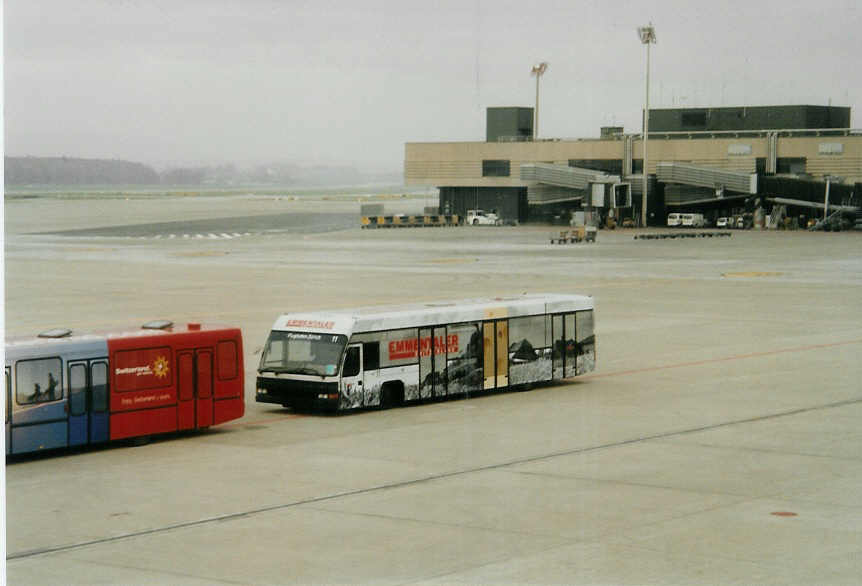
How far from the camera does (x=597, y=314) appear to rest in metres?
54.9

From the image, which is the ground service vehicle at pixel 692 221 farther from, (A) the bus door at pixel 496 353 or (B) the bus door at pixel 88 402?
(B) the bus door at pixel 88 402

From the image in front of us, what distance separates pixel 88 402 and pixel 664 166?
399 feet

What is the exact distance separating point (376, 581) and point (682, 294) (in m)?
48.5

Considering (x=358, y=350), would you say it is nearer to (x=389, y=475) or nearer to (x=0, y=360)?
(x=389, y=475)

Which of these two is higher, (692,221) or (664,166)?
(664,166)

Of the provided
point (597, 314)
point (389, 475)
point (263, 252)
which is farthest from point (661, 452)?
point (263, 252)

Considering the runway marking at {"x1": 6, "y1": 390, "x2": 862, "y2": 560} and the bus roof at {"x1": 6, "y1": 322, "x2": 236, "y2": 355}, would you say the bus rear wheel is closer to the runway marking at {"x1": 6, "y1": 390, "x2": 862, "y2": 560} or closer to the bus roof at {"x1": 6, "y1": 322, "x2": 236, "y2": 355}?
the bus roof at {"x1": 6, "y1": 322, "x2": 236, "y2": 355}

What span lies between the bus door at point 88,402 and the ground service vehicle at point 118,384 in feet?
0.07

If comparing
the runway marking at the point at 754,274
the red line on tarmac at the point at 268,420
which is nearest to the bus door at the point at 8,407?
the red line on tarmac at the point at 268,420

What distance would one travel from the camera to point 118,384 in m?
27.0

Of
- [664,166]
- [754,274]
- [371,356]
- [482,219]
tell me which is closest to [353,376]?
[371,356]

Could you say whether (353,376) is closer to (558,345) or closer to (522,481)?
(558,345)

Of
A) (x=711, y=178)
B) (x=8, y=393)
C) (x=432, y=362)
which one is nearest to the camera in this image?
(x=8, y=393)

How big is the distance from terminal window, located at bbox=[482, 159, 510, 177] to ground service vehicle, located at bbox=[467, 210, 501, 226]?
5.61 m
